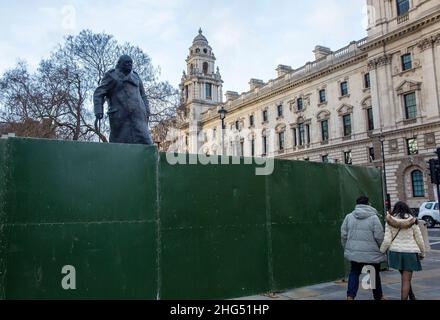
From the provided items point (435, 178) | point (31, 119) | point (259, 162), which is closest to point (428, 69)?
point (435, 178)

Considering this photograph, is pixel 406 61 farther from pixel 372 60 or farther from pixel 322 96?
pixel 322 96

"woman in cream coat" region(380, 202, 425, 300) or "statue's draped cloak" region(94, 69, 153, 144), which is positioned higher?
"statue's draped cloak" region(94, 69, 153, 144)

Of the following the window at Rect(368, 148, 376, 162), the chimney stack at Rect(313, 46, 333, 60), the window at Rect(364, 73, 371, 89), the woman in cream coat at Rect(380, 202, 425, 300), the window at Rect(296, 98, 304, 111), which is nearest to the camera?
the woman in cream coat at Rect(380, 202, 425, 300)

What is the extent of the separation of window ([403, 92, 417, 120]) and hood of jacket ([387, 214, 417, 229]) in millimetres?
33892

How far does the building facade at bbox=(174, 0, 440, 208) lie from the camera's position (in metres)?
35.0

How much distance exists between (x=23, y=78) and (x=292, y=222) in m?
26.7

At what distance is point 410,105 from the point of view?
120ft

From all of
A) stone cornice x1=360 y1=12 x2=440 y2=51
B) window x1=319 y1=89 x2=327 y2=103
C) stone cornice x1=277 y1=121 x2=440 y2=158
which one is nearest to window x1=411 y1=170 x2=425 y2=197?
stone cornice x1=277 y1=121 x2=440 y2=158

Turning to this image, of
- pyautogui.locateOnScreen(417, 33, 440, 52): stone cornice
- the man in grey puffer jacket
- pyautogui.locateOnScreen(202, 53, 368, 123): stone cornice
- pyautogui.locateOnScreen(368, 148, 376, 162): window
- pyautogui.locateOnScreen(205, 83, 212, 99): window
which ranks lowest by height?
the man in grey puffer jacket

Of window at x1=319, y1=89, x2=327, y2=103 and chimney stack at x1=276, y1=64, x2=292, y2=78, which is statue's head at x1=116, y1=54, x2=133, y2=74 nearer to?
window at x1=319, y1=89, x2=327, y2=103

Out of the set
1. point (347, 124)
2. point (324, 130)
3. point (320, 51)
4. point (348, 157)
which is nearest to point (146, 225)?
point (348, 157)

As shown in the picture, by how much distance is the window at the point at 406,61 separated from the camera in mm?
36750
